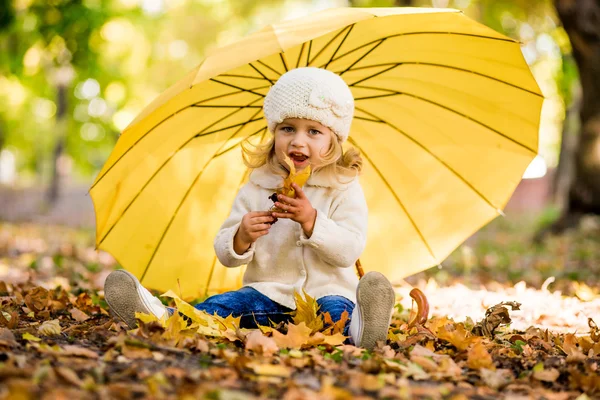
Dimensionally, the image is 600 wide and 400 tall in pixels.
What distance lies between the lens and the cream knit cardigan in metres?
3.09

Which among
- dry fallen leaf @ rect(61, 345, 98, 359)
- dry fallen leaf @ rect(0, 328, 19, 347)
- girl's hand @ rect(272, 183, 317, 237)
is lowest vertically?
dry fallen leaf @ rect(0, 328, 19, 347)

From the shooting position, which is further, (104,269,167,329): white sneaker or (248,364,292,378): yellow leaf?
(104,269,167,329): white sneaker

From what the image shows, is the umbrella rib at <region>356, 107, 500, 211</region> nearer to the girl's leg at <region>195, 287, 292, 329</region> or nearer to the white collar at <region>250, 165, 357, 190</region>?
the white collar at <region>250, 165, 357, 190</region>

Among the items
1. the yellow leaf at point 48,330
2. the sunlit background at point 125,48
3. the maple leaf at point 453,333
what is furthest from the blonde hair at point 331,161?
the sunlit background at point 125,48

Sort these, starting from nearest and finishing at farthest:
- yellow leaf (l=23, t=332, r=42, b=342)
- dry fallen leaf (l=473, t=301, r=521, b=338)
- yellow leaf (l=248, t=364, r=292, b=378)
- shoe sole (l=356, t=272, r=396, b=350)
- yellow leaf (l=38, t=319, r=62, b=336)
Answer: yellow leaf (l=248, t=364, r=292, b=378), yellow leaf (l=23, t=332, r=42, b=342), shoe sole (l=356, t=272, r=396, b=350), yellow leaf (l=38, t=319, r=62, b=336), dry fallen leaf (l=473, t=301, r=521, b=338)

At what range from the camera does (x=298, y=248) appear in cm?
316

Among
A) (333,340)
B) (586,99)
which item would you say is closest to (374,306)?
(333,340)

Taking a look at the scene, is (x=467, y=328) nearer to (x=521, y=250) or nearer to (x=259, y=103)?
(x=259, y=103)

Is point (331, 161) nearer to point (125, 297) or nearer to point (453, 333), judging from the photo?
point (453, 333)

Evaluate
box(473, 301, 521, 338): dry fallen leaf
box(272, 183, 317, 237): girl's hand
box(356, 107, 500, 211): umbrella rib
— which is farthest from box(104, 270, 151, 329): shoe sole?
box(356, 107, 500, 211): umbrella rib

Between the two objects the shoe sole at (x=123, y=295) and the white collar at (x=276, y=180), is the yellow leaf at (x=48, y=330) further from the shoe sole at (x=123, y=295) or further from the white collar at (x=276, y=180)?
the white collar at (x=276, y=180)

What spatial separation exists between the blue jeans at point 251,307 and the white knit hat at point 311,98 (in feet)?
2.96

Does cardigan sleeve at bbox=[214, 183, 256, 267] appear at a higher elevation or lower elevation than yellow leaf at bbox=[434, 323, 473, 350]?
higher

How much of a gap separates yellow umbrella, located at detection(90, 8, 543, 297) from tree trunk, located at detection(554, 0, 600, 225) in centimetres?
507
